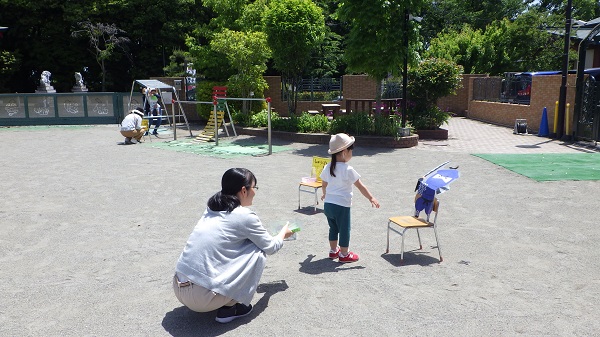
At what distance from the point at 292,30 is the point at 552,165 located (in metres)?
9.40

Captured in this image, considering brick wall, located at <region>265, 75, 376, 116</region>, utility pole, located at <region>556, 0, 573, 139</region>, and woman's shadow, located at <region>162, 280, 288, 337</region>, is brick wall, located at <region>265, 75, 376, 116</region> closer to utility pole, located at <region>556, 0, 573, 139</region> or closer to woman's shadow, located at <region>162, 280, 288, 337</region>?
utility pole, located at <region>556, 0, 573, 139</region>

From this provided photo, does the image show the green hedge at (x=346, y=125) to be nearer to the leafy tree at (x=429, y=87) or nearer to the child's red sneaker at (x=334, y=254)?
the leafy tree at (x=429, y=87)

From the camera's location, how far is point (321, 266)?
5.91m

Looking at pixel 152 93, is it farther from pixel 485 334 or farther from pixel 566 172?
pixel 485 334

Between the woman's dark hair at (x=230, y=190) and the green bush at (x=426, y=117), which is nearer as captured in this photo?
the woman's dark hair at (x=230, y=190)

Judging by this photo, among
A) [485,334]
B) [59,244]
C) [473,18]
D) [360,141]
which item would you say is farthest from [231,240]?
[473,18]

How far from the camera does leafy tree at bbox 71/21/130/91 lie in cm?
2948

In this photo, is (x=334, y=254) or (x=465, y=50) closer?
(x=334, y=254)

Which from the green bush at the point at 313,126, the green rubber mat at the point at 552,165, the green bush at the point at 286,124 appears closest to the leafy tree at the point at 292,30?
the green bush at the point at 286,124

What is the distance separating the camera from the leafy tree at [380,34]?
50.3 ft

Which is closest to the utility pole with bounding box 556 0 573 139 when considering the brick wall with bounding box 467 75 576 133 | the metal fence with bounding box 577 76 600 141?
the brick wall with bounding box 467 75 576 133

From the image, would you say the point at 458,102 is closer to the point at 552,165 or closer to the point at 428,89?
the point at 428,89

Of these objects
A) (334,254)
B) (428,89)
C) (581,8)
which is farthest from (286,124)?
(581,8)

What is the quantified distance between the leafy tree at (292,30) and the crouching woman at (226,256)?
551 inches
